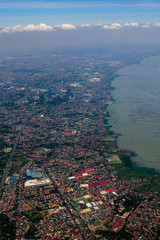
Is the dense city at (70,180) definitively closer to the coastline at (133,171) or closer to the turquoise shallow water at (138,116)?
the coastline at (133,171)

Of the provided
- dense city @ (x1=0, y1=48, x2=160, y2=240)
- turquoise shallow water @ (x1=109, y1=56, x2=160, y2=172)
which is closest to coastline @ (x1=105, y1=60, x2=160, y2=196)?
dense city @ (x1=0, y1=48, x2=160, y2=240)

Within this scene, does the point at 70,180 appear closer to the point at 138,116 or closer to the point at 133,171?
the point at 133,171

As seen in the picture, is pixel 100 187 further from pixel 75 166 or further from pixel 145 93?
pixel 145 93

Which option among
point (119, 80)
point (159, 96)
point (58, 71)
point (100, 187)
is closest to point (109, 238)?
point (100, 187)

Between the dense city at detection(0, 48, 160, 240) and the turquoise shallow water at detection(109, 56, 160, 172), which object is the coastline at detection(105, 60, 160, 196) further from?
the turquoise shallow water at detection(109, 56, 160, 172)

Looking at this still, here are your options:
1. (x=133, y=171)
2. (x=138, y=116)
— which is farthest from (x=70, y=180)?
(x=138, y=116)
